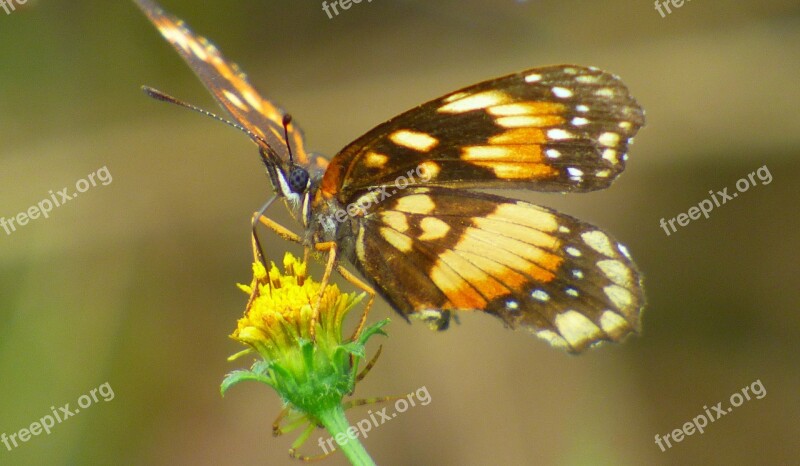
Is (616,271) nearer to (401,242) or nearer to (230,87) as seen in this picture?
(401,242)

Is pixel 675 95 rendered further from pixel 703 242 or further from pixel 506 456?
pixel 506 456

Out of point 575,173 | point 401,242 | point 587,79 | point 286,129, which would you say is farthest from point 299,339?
point 587,79

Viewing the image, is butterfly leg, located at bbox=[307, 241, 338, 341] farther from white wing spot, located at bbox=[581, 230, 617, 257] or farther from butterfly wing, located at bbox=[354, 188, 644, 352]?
white wing spot, located at bbox=[581, 230, 617, 257]

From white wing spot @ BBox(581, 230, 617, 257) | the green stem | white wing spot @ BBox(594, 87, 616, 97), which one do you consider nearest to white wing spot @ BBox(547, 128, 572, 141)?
white wing spot @ BBox(594, 87, 616, 97)

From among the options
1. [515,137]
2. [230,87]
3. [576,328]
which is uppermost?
[230,87]

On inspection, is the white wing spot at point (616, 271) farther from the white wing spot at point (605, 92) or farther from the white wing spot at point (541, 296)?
the white wing spot at point (605, 92)

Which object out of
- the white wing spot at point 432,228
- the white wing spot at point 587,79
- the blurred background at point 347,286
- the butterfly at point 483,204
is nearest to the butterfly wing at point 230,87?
the butterfly at point 483,204
